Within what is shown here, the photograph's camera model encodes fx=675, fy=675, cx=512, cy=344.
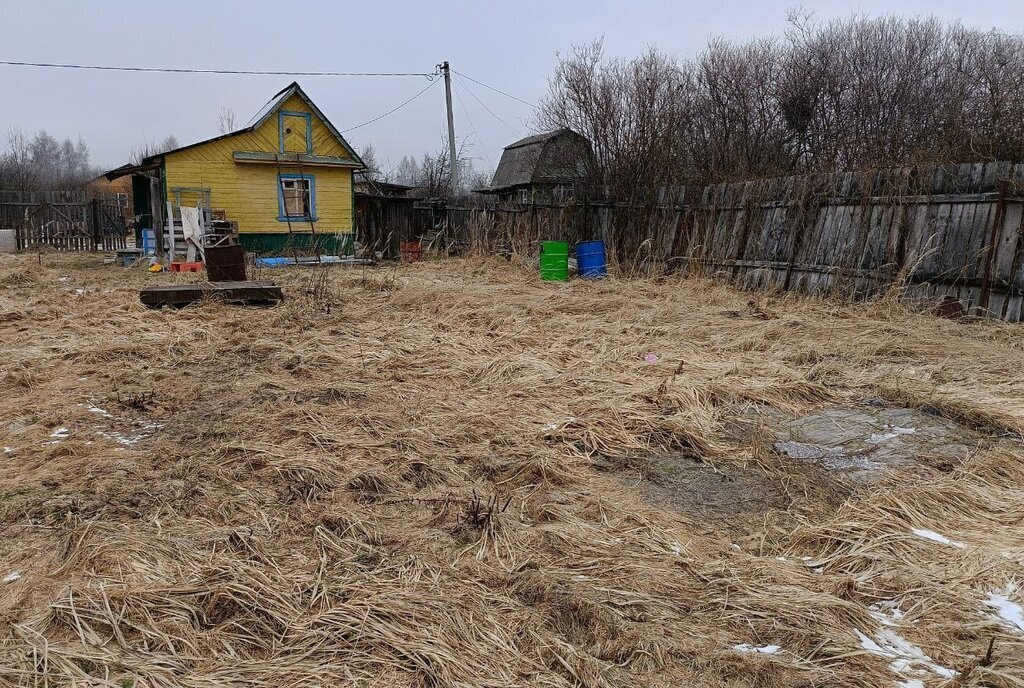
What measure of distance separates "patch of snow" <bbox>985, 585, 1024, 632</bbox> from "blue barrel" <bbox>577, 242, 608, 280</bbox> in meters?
9.26

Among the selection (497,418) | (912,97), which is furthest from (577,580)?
(912,97)

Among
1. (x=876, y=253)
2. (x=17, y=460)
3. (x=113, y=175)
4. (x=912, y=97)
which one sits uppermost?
(x=912, y=97)

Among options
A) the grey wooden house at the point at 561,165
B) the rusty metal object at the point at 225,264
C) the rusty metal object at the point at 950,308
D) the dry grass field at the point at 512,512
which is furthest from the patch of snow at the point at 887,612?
the grey wooden house at the point at 561,165

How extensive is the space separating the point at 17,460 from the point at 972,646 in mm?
4067

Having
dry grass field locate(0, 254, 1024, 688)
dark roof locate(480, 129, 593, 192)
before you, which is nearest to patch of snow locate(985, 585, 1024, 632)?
dry grass field locate(0, 254, 1024, 688)

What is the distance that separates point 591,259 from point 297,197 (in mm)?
9468

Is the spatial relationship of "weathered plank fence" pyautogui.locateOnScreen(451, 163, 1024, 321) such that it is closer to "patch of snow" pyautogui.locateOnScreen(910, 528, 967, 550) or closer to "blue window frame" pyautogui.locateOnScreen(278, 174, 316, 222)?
"patch of snow" pyautogui.locateOnScreen(910, 528, 967, 550)

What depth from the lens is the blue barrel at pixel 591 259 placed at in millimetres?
11292

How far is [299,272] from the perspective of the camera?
1350 centimetres

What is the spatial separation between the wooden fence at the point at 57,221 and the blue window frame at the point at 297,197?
279 inches

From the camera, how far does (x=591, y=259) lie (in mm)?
11305

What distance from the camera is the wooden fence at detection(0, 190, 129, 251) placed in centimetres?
2047

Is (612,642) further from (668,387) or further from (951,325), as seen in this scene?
(951,325)

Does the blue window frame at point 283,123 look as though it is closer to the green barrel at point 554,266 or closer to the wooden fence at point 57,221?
the wooden fence at point 57,221
